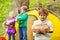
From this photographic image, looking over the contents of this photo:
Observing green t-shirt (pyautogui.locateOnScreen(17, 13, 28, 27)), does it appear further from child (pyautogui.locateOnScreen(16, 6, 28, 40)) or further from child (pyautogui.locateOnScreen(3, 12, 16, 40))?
child (pyautogui.locateOnScreen(3, 12, 16, 40))

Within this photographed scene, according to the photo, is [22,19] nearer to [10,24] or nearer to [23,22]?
[23,22]

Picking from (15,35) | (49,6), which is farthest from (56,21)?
(15,35)

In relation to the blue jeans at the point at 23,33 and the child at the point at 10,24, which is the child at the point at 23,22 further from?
the child at the point at 10,24

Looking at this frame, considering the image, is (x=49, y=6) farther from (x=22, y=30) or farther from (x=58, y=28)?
(x=22, y=30)

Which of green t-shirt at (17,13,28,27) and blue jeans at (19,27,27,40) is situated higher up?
green t-shirt at (17,13,28,27)

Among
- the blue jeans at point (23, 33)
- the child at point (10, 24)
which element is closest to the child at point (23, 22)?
the blue jeans at point (23, 33)

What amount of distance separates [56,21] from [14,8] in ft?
3.67

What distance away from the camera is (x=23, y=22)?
5230mm

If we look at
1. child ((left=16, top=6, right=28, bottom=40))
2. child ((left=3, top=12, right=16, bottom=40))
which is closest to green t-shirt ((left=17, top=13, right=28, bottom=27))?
child ((left=16, top=6, right=28, bottom=40))

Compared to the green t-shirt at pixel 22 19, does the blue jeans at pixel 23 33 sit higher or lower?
lower

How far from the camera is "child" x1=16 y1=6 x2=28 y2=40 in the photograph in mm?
5137

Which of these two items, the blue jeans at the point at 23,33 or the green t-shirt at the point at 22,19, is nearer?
the green t-shirt at the point at 22,19

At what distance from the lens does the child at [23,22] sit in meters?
5.14

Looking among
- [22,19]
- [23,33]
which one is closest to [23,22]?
[22,19]
